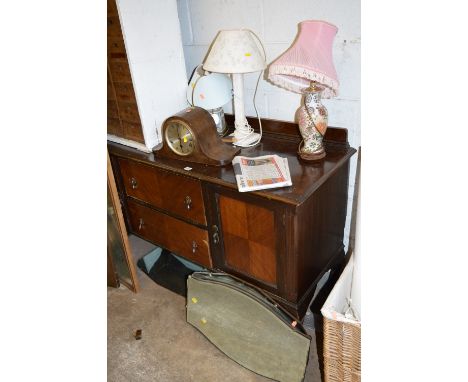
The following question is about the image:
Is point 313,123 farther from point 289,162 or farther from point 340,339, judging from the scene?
point 340,339

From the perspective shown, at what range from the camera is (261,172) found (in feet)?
5.05

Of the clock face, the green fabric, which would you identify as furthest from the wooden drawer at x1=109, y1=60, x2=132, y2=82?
the green fabric

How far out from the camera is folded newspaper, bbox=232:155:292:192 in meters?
1.44

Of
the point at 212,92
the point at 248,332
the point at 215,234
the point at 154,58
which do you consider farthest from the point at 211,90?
the point at 248,332

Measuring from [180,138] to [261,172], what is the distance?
0.45 m

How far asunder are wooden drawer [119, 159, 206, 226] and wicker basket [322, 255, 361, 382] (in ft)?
2.26

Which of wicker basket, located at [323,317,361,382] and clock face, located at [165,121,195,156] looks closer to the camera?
wicker basket, located at [323,317,361,382]

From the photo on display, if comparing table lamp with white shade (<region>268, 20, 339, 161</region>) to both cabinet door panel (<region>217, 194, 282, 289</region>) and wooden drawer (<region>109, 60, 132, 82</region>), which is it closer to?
cabinet door panel (<region>217, 194, 282, 289</region>)

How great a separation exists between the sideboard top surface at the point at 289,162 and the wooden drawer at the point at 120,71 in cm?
36

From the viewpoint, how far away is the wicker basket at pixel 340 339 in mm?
1313
